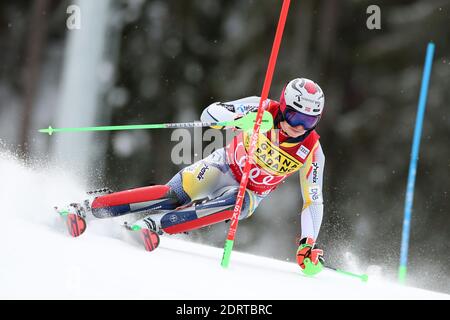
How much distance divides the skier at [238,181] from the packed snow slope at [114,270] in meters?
0.16

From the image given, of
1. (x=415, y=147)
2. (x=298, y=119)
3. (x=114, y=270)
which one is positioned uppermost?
(x=298, y=119)

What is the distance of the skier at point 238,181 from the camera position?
13.2 ft

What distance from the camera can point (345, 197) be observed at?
10500 mm

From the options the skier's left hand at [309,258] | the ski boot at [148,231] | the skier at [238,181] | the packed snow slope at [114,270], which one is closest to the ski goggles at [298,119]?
the skier at [238,181]

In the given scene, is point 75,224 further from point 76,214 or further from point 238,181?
point 238,181

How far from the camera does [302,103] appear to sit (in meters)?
3.95

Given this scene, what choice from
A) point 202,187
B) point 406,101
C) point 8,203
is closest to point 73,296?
point 202,187

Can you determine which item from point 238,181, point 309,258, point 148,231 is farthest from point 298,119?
point 148,231

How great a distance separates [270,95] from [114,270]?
777 centimetres

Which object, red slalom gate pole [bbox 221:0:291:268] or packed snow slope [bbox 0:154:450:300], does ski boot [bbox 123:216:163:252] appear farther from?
red slalom gate pole [bbox 221:0:291:268]

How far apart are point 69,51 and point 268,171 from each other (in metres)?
9.57

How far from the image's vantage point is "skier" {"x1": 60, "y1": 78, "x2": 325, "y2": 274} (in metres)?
4.02

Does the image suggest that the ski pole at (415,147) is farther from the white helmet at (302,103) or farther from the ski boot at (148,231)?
the ski boot at (148,231)

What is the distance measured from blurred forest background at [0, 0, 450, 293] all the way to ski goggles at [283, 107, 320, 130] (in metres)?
6.03
